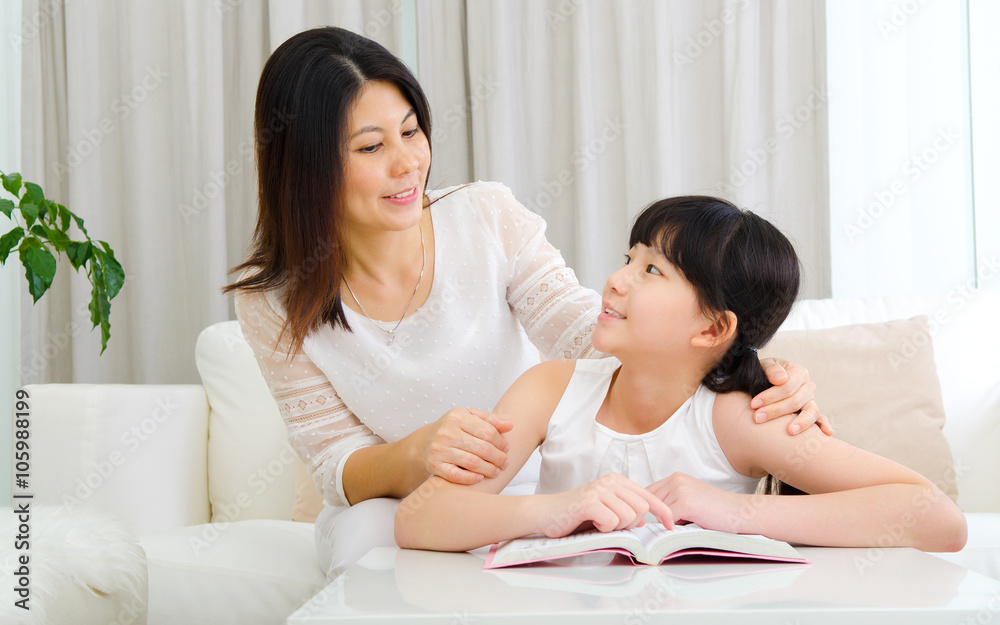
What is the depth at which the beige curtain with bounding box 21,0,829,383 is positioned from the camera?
236 cm

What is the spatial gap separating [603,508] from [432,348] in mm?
654

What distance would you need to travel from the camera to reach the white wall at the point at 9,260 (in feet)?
8.83

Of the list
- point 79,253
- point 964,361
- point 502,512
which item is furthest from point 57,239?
point 964,361

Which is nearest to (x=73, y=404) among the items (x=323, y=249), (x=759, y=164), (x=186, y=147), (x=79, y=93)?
(x=323, y=249)

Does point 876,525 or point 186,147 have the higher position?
point 186,147

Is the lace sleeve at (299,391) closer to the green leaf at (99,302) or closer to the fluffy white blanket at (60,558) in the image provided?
the fluffy white blanket at (60,558)

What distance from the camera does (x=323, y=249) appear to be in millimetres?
1360

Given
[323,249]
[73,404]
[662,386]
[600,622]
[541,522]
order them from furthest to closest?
[73,404] < [323,249] < [662,386] < [541,522] < [600,622]

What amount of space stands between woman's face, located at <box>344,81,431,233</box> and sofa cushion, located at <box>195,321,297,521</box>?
86 cm

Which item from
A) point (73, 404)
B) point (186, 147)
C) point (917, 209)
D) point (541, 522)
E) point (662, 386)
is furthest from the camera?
point (186, 147)

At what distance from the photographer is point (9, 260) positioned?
8.91 feet

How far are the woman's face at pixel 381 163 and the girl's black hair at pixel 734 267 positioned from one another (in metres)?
0.41

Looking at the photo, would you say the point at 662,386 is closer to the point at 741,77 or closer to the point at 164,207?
the point at 741,77

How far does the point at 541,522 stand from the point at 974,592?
40 cm
